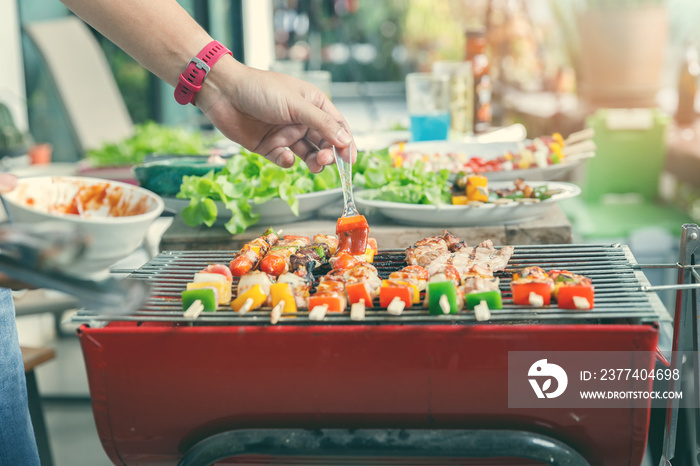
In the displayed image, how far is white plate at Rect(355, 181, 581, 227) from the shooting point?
176 cm

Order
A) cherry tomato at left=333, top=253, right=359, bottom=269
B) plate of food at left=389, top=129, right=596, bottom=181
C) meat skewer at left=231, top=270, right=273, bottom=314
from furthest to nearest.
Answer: plate of food at left=389, top=129, right=596, bottom=181 < cherry tomato at left=333, top=253, right=359, bottom=269 < meat skewer at left=231, top=270, right=273, bottom=314

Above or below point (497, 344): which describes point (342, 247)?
above

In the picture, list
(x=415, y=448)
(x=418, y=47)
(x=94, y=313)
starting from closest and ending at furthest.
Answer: (x=415, y=448) → (x=94, y=313) → (x=418, y=47)

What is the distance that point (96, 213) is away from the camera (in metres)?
1.77

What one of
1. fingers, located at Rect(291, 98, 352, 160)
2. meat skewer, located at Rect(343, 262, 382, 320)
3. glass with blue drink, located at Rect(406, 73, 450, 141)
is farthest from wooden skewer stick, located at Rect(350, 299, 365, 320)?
glass with blue drink, located at Rect(406, 73, 450, 141)

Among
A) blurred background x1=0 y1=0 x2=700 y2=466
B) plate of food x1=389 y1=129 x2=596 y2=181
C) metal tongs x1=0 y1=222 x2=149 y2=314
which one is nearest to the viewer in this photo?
metal tongs x1=0 y1=222 x2=149 y2=314

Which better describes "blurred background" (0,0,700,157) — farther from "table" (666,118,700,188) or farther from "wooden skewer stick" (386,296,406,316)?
"wooden skewer stick" (386,296,406,316)

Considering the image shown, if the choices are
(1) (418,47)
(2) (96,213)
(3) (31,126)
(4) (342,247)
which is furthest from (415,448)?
(1) (418,47)

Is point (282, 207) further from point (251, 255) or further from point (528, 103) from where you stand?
point (528, 103)

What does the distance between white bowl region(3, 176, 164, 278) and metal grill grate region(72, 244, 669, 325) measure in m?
0.08

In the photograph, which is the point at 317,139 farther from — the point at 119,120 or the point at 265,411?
the point at 119,120

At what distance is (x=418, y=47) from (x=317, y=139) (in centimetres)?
1122

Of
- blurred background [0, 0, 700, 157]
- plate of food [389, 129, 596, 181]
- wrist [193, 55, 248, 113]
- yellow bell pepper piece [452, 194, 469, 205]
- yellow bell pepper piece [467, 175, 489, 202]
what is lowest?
yellow bell pepper piece [452, 194, 469, 205]

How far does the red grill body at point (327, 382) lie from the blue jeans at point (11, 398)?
46cm
